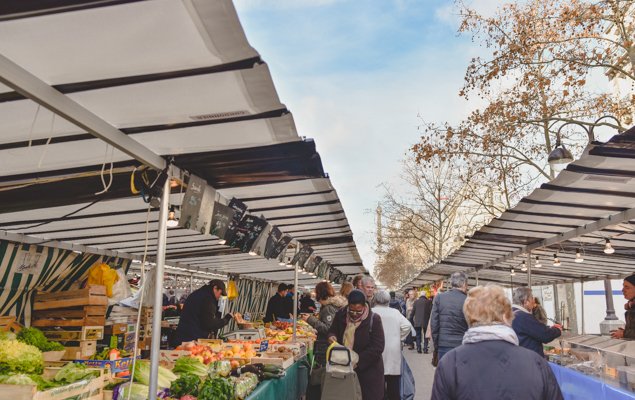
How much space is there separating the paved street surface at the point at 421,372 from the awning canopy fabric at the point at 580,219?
9.83 feet

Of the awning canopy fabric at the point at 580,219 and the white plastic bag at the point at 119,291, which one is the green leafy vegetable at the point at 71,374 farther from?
the awning canopy fabric at the point at 580,219

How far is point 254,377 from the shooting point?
5.65 metres

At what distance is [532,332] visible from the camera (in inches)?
220

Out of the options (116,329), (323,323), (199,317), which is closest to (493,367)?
(323,323)

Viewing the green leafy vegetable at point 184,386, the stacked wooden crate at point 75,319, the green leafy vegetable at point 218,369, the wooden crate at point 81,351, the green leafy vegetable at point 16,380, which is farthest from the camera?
the stacked wooden crate at point 75,319

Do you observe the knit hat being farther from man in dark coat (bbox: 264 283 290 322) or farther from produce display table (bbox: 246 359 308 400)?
man in dark coat (bbox: 264 283 290 322)

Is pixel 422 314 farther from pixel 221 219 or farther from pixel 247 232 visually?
pixel 221 219

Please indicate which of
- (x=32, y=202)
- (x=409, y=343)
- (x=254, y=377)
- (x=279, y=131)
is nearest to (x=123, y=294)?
(x=254, y=377)

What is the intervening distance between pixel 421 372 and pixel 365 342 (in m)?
7.37

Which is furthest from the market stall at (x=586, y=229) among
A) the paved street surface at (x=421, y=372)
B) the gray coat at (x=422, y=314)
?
the gray coat at (x=422, y=314)

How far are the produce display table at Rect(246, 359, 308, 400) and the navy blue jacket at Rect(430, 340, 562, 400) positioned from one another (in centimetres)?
268

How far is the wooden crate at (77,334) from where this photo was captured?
21.8 ft

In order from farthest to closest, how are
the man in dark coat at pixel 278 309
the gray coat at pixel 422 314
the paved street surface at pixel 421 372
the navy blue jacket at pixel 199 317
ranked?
1. the gray coat at pixel 422 314
2. the man in dark coat at pixel 278 309
3. the paved street surface at pixel 421 372
4. the navy blue jacket at pixel 199 317

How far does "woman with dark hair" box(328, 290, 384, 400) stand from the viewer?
572cm
